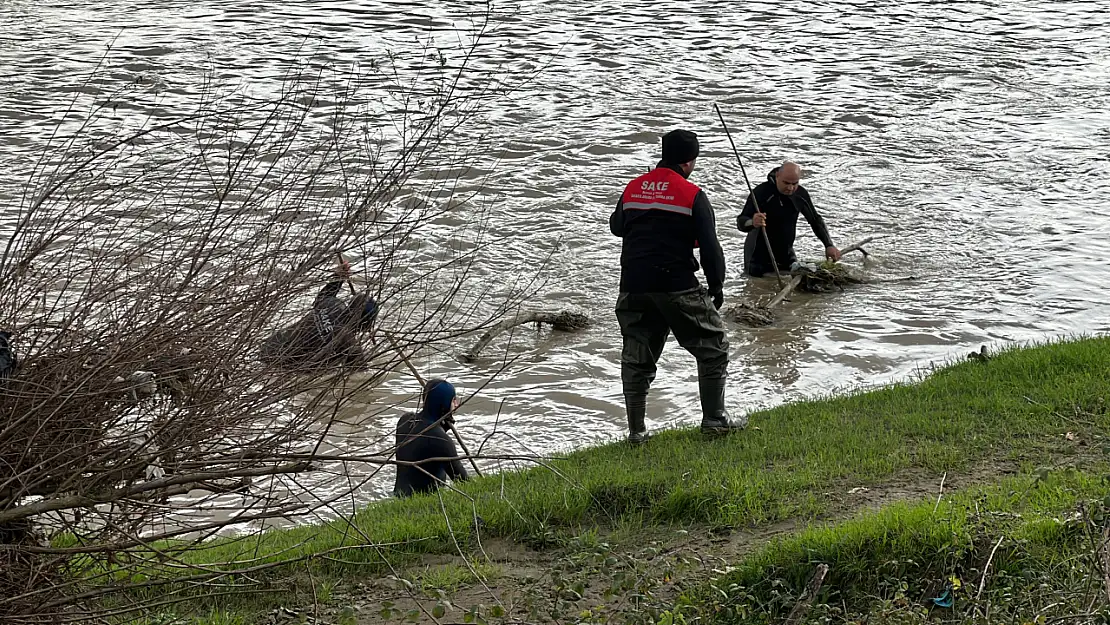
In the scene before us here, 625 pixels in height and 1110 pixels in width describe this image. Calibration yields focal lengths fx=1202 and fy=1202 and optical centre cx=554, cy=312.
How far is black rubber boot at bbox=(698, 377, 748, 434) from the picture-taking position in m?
8.78

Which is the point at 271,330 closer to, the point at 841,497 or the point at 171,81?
the point at 841,497

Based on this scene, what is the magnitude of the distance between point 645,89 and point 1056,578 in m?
17.4

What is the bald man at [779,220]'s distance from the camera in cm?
1347

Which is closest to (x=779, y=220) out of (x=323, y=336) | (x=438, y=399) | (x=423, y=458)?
(x=438, y=399)

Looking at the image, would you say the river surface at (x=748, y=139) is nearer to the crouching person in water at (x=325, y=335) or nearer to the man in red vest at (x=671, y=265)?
the crouching person in water at (x=325, y=335)

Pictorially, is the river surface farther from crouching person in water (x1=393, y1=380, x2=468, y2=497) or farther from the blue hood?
the blue hood

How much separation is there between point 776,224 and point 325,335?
8.97m

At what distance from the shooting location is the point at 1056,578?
5887 millimetres

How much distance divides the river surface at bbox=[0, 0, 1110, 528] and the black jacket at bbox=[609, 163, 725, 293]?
3.38 feet

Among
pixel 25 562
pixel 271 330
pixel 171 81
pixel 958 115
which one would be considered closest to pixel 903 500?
pixel 271 330

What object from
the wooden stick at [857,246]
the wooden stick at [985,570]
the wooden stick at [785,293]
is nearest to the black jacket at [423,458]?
the wooden stick at [985,570]

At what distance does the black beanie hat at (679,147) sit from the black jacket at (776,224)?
490 centimetres

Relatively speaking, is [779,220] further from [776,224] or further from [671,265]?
[671,265]

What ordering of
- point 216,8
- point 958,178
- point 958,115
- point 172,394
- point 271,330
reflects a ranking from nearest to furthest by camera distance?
1. point 172,394
2. point 271,330
3. point 958,178
4. point 958,115
5. point 216,8
